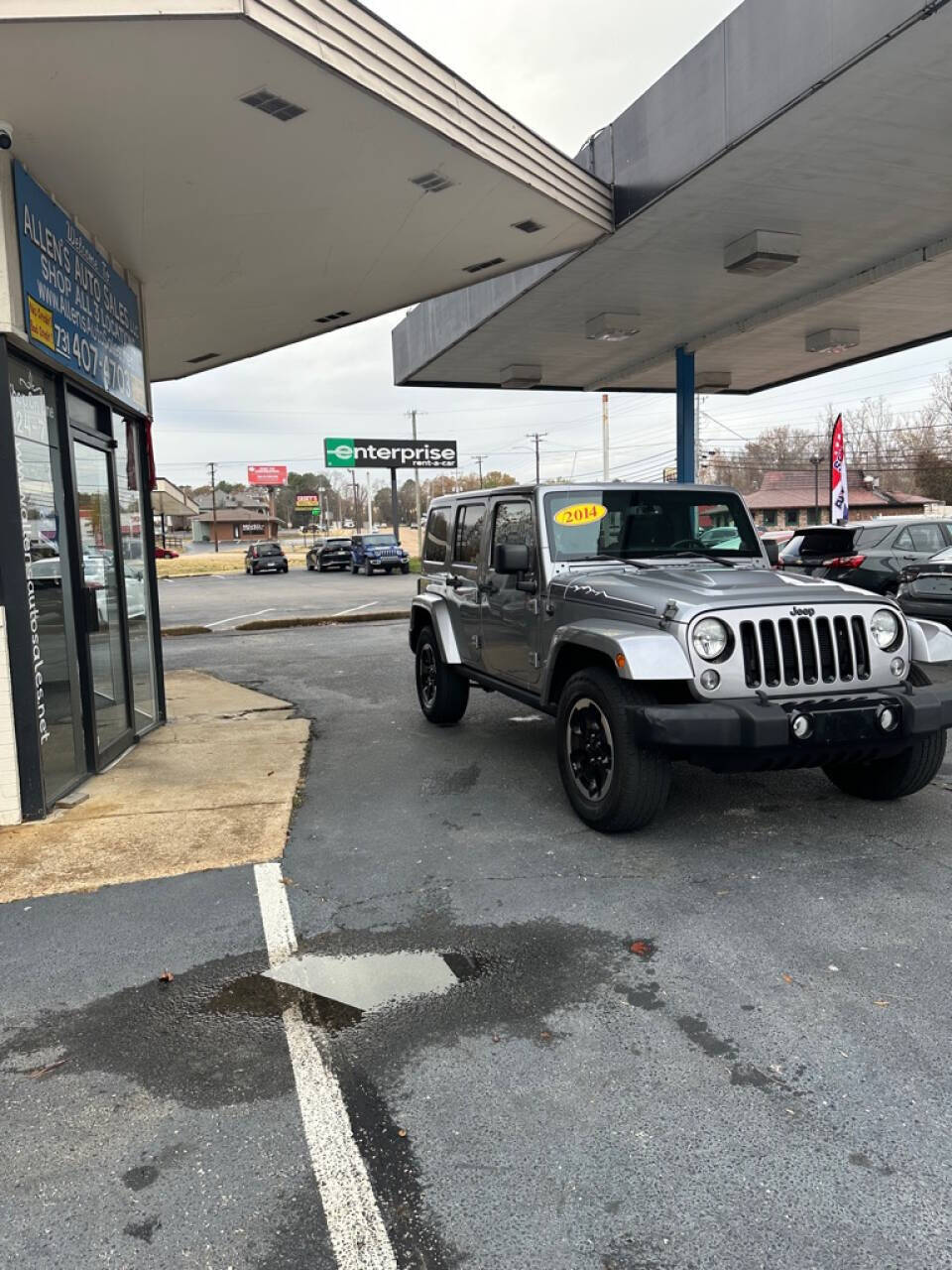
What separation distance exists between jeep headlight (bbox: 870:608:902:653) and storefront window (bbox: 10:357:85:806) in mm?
4783

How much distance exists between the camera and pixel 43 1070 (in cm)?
288

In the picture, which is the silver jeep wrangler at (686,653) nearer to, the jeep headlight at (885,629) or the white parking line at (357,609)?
the jeep headlight at (885,629)

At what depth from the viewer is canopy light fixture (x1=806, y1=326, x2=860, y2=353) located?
13.2 metres

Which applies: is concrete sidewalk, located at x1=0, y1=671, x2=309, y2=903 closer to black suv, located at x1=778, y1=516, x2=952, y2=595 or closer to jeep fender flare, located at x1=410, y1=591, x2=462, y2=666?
jeep fender flare, located at x1=410, y1=591, x2=462, y2=666

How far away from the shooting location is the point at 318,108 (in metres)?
4.90

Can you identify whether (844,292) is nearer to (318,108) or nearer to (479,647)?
(479,647)

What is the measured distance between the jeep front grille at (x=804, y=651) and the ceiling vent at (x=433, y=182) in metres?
3.77

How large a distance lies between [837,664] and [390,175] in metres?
4.24

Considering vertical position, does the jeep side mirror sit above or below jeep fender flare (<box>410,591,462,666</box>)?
above

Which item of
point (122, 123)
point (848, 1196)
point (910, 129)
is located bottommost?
point (848, 1196)

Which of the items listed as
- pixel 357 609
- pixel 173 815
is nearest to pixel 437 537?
pixel 173 815

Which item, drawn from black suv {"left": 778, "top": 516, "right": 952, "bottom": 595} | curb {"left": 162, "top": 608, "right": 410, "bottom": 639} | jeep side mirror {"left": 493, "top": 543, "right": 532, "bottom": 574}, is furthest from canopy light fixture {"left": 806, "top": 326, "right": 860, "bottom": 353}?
jeep side mirror {"left": 493, "top": 543, "right": 532, "bottom": 574}

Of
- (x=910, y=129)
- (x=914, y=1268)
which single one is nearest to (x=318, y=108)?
(x=910, y=129)

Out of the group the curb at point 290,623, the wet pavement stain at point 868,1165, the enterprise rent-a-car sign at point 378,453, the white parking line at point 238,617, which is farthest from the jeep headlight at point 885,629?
the enterprise rent-a-car sign at point 378,453
